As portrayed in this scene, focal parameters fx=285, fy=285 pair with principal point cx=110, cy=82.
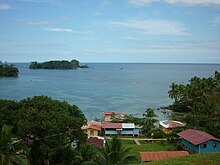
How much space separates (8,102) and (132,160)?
9.36 meters

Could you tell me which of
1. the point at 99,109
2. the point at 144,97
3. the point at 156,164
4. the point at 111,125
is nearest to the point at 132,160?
the point at 156,164

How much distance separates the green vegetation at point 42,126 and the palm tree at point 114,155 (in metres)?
4.16

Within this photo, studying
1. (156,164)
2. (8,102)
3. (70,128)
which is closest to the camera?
(156,164)

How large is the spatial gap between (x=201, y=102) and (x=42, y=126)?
32.8 m

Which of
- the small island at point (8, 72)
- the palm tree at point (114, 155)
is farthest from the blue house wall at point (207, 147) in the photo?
the small island at point (8, 72)

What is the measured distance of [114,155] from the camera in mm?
12125

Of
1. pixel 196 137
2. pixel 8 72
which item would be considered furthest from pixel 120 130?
pixel 8 72

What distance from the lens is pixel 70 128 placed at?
16562mm

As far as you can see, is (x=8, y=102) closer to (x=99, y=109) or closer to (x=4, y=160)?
(x=4, y=160)

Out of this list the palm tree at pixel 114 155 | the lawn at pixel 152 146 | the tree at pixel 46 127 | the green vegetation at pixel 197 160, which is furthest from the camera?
the lawn at pixel 152 146

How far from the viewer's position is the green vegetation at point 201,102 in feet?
106

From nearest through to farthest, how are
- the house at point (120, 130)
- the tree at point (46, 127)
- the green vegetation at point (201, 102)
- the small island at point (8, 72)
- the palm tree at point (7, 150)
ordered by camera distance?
the palm tree at point (7, 150) → the tree at point (46, 127) → the green vegetation at point (201, 102) → the house at point (120, 130) → the small island at point (8, 72)

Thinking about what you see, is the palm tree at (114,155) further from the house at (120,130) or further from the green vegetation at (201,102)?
the house at (120,130)

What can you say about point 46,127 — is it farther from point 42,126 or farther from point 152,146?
point 152,146
